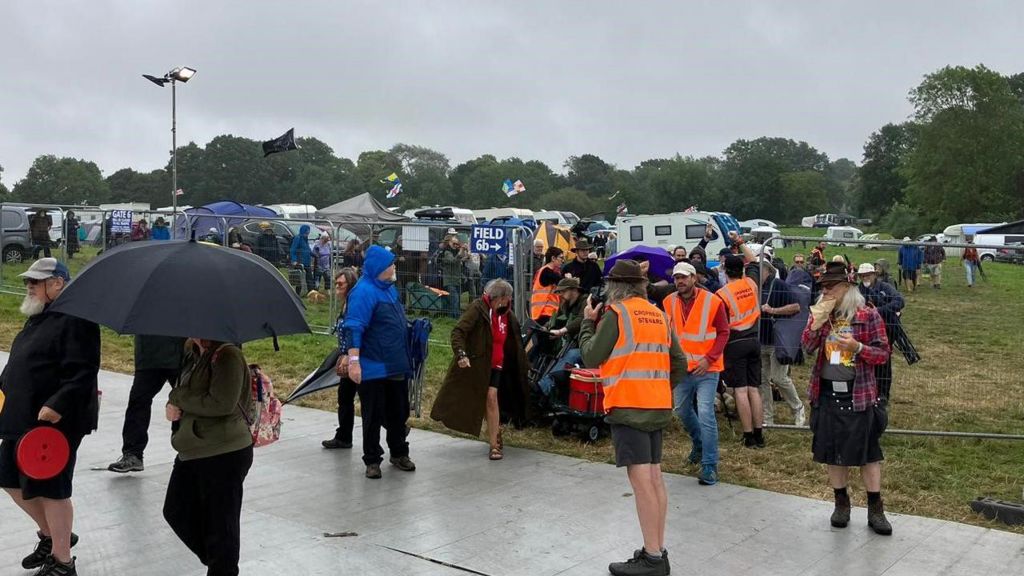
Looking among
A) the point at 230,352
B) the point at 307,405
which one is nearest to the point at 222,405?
the point at 230,352

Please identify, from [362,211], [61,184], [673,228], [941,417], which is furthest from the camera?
[61,184]

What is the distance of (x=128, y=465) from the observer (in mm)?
7309

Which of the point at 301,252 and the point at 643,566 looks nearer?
the point at 643,566

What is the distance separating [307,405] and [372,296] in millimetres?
3403

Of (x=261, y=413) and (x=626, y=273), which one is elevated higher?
(x=626, y=273)

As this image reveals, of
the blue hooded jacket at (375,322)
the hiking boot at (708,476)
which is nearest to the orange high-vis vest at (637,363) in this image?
the hiking boot at (708,476)

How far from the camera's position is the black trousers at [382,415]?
7434 millimetres

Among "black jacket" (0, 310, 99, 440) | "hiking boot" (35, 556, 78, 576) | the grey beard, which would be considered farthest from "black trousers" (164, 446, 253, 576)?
the grey beard

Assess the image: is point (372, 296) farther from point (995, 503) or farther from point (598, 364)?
point (995, 503)

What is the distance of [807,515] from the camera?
6496 millimetres

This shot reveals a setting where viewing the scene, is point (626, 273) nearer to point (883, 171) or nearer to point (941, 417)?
point (941, 417)

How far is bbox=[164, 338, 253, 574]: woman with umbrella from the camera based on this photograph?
4418mm

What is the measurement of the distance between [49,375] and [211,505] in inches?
49.9

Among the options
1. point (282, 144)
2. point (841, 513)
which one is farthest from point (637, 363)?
point (282, 144)
